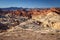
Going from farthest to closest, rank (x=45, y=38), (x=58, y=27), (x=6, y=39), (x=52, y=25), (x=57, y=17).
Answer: (x=57, y=17), (x=52, y=25), (x=58, y=27), (x=45, y=38), (x=6, y=39)

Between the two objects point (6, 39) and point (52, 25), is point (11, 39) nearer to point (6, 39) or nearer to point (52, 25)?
point (6, 39)

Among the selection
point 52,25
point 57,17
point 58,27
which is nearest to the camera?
point 58,27

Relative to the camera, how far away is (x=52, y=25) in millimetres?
36281

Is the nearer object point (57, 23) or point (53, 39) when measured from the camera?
point (53, 39)

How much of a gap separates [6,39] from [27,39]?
2772 millimetres

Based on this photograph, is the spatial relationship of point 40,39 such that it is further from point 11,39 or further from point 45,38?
point 11,39

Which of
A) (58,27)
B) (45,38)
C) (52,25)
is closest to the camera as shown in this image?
(45,38)

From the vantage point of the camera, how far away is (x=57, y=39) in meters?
21.5

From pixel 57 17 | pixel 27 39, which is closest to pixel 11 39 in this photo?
pixel 27 39

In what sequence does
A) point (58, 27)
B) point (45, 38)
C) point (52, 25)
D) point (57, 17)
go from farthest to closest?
1. point (57, 17)
2. point (52, 25)
3. point (58, 27)
4. point (45, 38)

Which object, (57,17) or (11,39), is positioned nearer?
(11,39)

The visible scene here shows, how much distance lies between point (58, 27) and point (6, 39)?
53.5 ft

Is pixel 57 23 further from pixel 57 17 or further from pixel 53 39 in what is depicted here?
pixel 53 39

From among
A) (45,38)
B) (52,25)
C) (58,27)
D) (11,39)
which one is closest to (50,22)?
(52,25)
